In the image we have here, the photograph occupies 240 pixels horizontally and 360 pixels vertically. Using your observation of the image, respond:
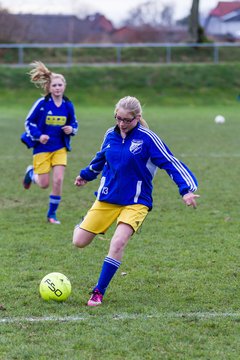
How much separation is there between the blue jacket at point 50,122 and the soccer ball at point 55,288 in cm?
373

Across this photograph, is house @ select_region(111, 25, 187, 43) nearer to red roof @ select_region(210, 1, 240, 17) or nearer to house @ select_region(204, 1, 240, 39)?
house @ select_region(204, 1, 240, 39)

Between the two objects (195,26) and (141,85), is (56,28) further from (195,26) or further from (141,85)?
(141,85)

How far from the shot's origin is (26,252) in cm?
768

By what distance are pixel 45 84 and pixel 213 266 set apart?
3651 millimetres

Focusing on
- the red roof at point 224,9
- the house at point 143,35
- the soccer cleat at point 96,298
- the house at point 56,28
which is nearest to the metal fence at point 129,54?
the house at point 56,28

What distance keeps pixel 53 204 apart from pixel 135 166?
11.3 feet

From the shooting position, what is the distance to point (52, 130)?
374 inches

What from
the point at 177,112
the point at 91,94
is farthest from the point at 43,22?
the point at 177,112

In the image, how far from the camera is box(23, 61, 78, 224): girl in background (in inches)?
367

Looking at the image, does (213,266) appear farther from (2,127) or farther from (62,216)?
(2,127)

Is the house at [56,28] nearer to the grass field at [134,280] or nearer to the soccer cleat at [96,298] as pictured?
the grass field at [134,280]

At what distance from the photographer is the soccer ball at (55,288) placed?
5.83m

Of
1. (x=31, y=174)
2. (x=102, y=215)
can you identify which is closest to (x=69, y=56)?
(x=31, y=174)

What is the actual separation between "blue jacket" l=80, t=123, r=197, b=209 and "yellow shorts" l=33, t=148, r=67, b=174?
343 centimetres
